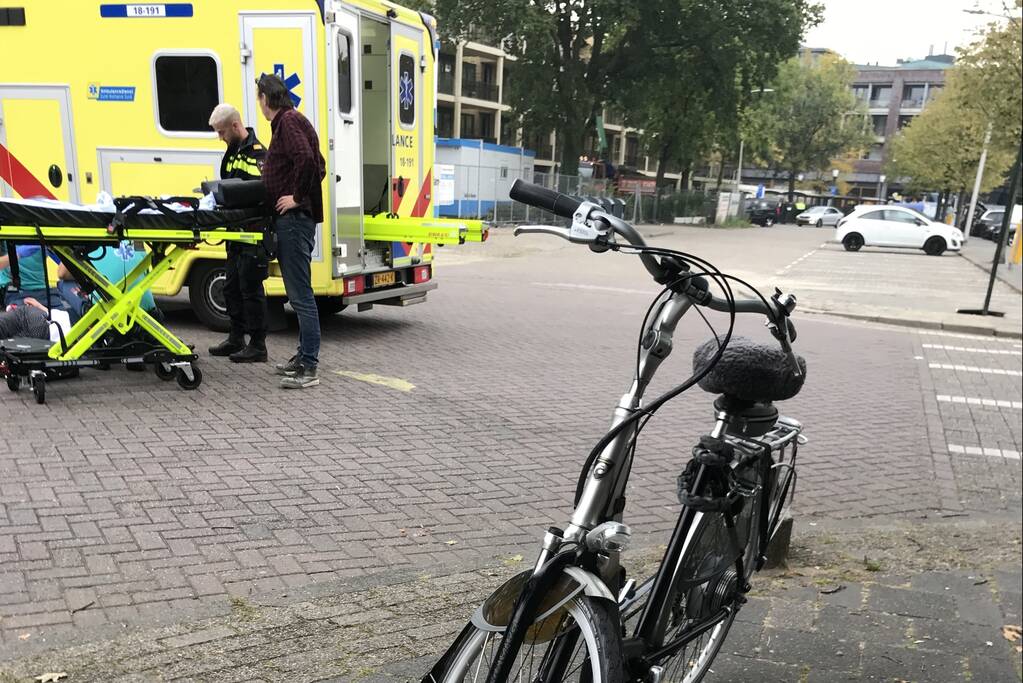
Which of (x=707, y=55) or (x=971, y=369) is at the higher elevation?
(x=707, y=55)

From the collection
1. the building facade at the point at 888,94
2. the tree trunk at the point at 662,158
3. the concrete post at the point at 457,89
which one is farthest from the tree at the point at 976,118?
the building facade at the point at 888,94

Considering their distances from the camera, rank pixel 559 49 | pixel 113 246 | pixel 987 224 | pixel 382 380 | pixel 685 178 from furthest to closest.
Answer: pixel 685 178 < pixel 987 224 < pixel 559 49 < pixel 382 380 < pixel 113 246

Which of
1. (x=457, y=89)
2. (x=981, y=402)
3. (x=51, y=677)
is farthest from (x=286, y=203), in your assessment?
(x=457, y=89)

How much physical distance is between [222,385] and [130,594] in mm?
3128

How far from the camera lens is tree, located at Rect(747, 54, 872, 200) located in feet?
199

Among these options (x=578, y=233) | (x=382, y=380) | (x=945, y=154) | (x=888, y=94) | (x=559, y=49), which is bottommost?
(x=382, y=380)

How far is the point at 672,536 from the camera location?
2.30 m

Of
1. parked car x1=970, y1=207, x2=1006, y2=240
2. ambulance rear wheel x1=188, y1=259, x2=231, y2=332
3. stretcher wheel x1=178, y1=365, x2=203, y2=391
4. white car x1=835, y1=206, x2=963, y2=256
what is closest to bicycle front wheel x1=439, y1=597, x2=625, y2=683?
stretcher wheel x1=178, y1=365, x2=203, y2=391

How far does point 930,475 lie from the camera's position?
17.3 ft

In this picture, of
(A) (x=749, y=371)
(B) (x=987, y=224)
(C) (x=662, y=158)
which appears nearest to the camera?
(A) (x=749, y=371)

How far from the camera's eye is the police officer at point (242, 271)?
21.4 ft

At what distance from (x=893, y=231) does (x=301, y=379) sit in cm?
2502

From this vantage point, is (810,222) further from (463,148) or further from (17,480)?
(17,480)

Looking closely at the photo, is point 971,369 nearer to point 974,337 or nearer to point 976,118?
point 974,337
